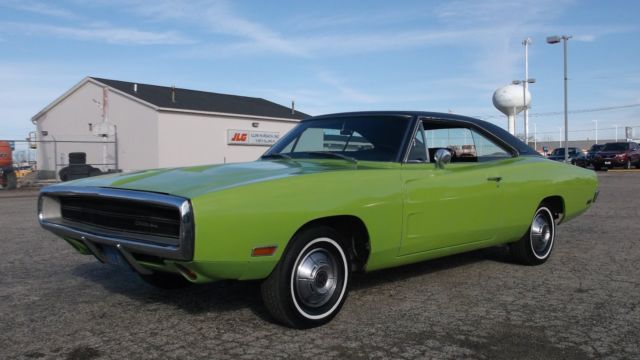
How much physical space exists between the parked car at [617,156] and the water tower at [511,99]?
1667 centimetres

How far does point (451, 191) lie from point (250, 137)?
1080 inches

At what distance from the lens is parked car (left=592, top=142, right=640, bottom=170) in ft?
100

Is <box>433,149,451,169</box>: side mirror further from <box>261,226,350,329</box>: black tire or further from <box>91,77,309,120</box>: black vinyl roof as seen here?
<box>91,77,309,120</box>: black vinyl roof

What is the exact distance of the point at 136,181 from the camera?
147 inches

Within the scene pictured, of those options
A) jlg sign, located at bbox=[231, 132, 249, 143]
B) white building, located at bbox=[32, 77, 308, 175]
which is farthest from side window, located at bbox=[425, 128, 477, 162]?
jlg sign, located at bbox=[231, 132, 249, 143]

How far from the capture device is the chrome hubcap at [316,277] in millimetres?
3631

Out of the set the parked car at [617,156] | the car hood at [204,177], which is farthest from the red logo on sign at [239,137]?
the car hood at [204,177]

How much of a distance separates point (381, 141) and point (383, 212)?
0.84m

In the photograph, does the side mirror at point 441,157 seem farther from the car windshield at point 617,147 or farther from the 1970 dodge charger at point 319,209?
the car windshield at point 617,147

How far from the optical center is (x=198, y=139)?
94.6 feet

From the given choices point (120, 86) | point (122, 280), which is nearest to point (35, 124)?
point (120, 86)

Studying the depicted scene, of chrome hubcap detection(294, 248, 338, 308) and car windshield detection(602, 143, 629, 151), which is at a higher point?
car windshield detection(602, 143, 629, 151)

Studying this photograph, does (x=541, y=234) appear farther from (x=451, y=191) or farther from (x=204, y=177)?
(x=204, y=177)

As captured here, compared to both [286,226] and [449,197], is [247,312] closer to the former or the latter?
[286,226]
